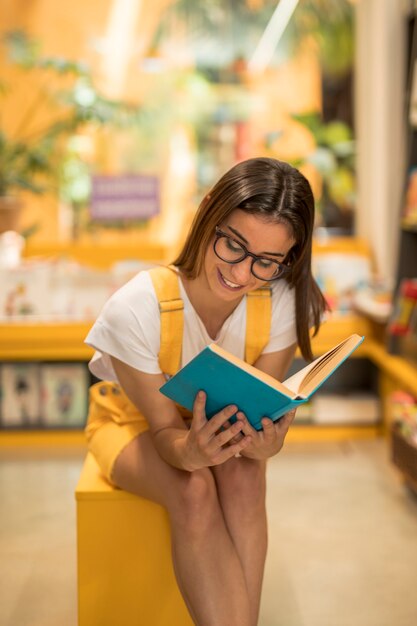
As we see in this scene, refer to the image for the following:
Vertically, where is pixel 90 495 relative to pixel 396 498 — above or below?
above

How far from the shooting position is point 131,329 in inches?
77.6

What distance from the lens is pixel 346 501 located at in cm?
330

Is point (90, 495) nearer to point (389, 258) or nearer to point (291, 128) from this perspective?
point (389, 258)

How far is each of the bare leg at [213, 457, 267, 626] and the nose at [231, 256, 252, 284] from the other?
459mm

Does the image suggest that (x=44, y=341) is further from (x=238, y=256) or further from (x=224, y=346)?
(x=238, y=256)

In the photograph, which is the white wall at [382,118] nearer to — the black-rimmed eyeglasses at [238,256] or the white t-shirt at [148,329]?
the white t-shirt at [148,329]

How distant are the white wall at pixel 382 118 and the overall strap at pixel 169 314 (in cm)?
246

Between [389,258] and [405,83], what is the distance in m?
0.92

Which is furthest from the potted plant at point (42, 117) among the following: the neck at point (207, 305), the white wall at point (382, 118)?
the neck at point (207, 305)

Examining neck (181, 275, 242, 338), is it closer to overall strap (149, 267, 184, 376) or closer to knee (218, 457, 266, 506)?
overall strap (149, 267, 184, 376)

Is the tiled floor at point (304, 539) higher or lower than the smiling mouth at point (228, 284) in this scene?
lower

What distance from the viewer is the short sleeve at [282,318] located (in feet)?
7.03

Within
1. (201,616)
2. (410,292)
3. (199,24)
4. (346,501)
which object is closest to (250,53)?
(199,24)

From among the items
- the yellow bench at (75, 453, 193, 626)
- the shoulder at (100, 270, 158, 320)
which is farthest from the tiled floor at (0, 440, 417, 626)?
the shoulder at (100, 270, 158, 320)
